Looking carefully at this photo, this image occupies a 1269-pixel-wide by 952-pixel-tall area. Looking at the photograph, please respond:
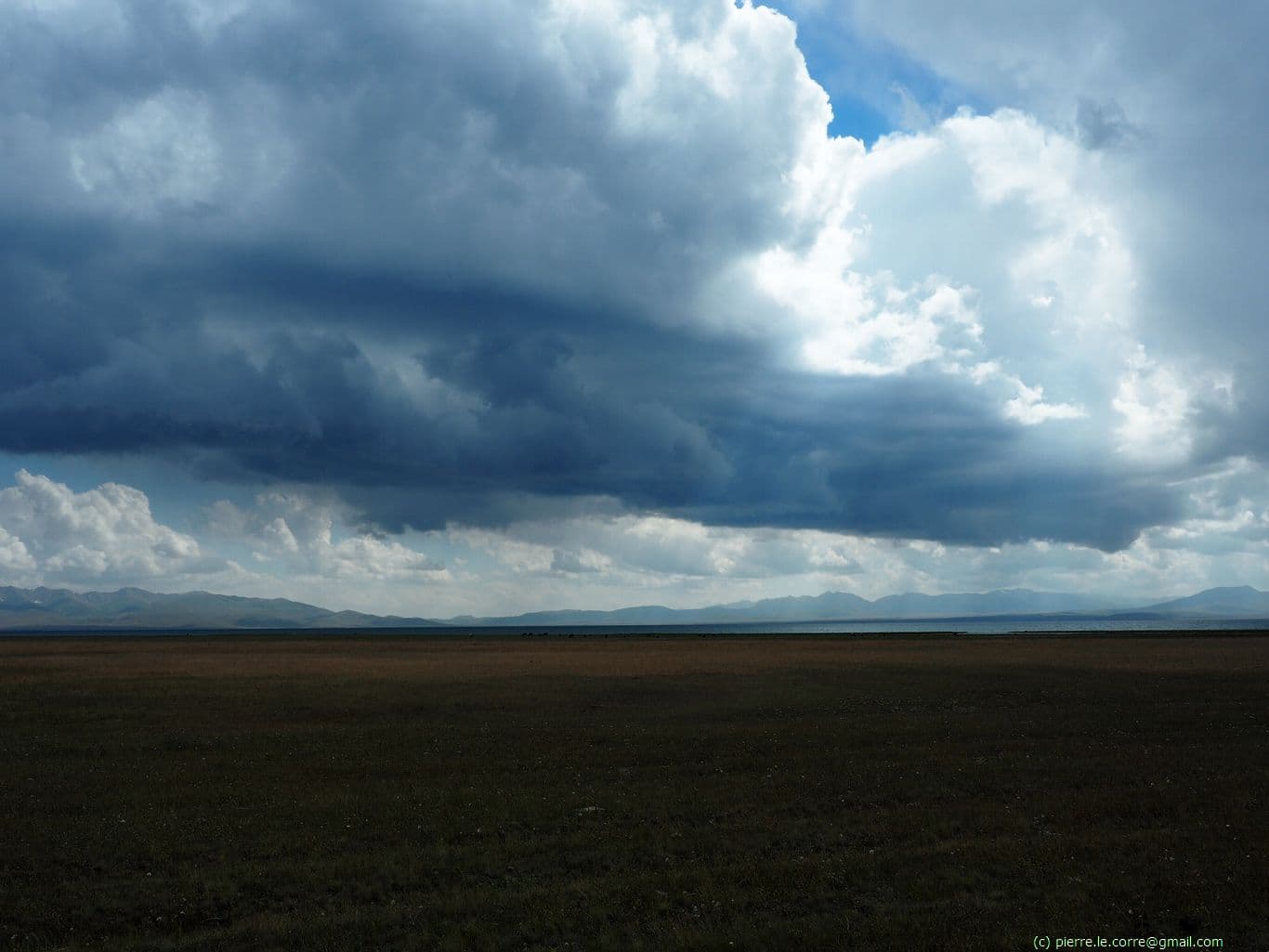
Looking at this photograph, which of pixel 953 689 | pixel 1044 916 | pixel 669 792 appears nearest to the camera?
pixel 1044 916

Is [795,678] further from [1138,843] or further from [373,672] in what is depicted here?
[1138,843]

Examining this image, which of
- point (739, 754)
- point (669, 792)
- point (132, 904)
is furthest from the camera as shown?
point (739, 754)

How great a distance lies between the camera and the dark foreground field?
1458cm

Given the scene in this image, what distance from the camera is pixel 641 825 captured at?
20438 mm

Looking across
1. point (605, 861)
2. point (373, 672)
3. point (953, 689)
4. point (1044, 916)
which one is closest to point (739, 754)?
point (605, 861)

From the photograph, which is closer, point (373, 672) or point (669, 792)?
point (669, 792)

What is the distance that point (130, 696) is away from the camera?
1929 inches

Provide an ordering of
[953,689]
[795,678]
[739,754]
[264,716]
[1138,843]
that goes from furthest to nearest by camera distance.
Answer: [795,678]
[953,689]
[264,716]
[739,754]
[1138,843]

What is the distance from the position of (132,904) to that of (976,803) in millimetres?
19708

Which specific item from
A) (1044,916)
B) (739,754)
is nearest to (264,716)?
(739,754)

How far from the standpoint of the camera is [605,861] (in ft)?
58.7

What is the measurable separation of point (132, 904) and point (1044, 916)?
16986mm

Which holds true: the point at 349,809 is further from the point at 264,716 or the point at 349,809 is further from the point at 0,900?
the point at 264,716

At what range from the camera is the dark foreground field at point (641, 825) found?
47.8ft
